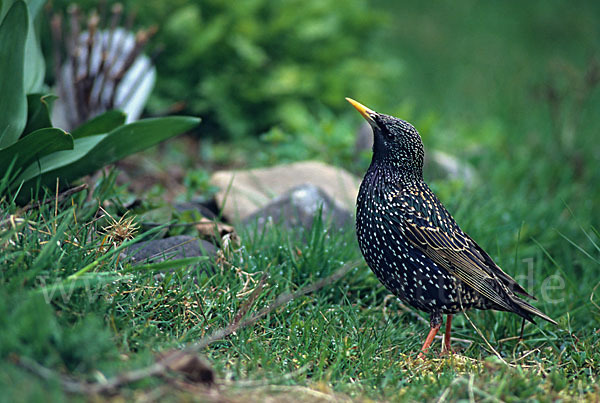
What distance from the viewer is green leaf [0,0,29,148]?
10.3 ft

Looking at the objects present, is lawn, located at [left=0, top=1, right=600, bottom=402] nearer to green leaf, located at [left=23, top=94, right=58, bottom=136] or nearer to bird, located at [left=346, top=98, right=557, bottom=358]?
bird, located at [left=346, top=98, right=557, bottom=358]

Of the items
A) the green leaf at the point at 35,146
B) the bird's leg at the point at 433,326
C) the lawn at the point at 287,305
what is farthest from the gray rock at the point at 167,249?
the bird's leg at the point at 433,326

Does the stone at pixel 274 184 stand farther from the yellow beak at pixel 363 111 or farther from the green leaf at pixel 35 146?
the green leaf at pixel 35 146

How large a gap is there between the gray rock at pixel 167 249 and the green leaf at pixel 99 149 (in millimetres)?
538

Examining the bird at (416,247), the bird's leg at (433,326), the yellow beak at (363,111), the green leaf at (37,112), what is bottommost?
the bird's leg at (433,326)

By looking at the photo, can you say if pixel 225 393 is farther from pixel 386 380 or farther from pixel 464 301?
pixel 464 301

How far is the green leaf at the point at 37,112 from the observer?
11.1 ft

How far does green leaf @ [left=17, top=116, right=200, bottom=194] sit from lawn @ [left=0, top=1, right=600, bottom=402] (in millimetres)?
160

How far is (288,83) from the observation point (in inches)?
256

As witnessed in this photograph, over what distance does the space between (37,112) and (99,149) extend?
1.28 feet

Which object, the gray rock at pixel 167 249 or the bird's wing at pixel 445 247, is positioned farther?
the gray rock at pixel 167 249

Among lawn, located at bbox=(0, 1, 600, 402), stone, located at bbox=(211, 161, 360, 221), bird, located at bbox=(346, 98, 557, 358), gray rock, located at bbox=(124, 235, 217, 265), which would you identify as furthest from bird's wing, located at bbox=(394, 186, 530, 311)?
stone, located at bbox=(211, 161, 360, 221)

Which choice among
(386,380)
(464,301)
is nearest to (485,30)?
(464,301)

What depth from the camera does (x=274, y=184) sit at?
482 centimetres
